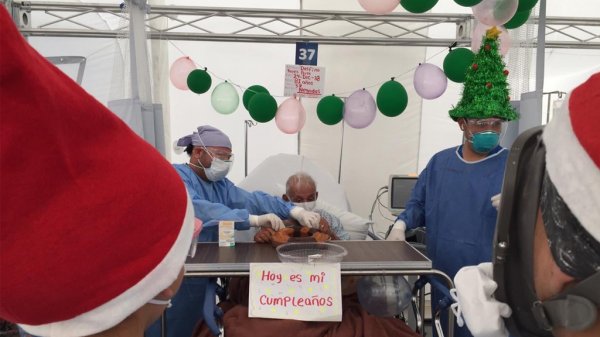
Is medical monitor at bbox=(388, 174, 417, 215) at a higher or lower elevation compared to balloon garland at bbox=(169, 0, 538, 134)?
lower

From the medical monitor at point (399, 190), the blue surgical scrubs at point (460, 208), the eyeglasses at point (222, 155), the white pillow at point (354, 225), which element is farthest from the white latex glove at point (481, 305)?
the medical monitor at point (399, 190)

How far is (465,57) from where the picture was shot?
3170 mm

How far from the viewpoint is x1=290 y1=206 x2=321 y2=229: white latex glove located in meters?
2.28

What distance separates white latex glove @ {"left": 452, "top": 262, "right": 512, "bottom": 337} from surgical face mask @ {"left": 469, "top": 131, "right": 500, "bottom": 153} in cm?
139

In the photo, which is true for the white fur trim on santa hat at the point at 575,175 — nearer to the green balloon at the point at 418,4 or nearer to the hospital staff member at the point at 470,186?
the hospital staff member at the point at 470,186

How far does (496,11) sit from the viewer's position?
249 cm

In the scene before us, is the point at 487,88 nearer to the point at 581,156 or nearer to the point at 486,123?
the point at 486,123

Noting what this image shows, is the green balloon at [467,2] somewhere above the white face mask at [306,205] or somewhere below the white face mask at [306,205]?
above

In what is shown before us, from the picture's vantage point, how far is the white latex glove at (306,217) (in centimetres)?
228

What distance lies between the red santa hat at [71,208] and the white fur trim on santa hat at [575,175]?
584 millimetres

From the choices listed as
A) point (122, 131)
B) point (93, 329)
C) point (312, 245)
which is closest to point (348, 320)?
point (312, 245)

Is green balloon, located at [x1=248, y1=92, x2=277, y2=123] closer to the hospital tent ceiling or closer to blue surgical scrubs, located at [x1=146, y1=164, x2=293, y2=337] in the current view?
the hospital tent ceiling

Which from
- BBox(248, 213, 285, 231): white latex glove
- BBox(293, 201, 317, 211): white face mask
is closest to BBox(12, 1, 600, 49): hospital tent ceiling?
BBox(293, 201, 317, 211): white face mask

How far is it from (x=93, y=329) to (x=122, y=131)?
32cm
